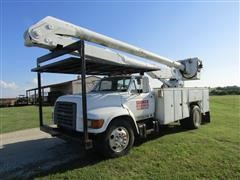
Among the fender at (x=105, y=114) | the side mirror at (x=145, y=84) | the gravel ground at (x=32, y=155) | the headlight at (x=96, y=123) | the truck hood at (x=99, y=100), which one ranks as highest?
the side mirror at (x=145, y=84)

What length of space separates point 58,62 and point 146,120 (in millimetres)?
3166

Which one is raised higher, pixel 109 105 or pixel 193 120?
pixel 109 105

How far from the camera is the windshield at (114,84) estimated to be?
6.48m

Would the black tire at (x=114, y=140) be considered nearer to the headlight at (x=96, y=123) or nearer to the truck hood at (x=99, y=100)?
the headlight at (x=96, y=123)

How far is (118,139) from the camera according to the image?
5.26 meters

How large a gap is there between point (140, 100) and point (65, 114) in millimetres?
2202

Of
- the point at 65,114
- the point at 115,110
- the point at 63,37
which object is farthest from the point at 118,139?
the point at 63,37

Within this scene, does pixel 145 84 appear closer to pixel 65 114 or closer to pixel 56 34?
pixel 65 114

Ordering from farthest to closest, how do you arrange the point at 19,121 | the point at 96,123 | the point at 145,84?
the point at 19,121
the point at 145,84
the point at 96,123

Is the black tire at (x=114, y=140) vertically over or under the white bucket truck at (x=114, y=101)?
under

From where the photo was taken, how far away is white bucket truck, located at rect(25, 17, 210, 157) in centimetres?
500

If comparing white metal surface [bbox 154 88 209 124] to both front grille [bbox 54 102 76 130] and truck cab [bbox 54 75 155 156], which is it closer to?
truck cab [bbox 54 75 155 156]

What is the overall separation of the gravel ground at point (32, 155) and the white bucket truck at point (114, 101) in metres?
0.74

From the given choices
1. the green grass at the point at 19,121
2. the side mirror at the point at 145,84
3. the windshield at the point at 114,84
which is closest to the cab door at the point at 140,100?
the side mirror at the point at 145,84
